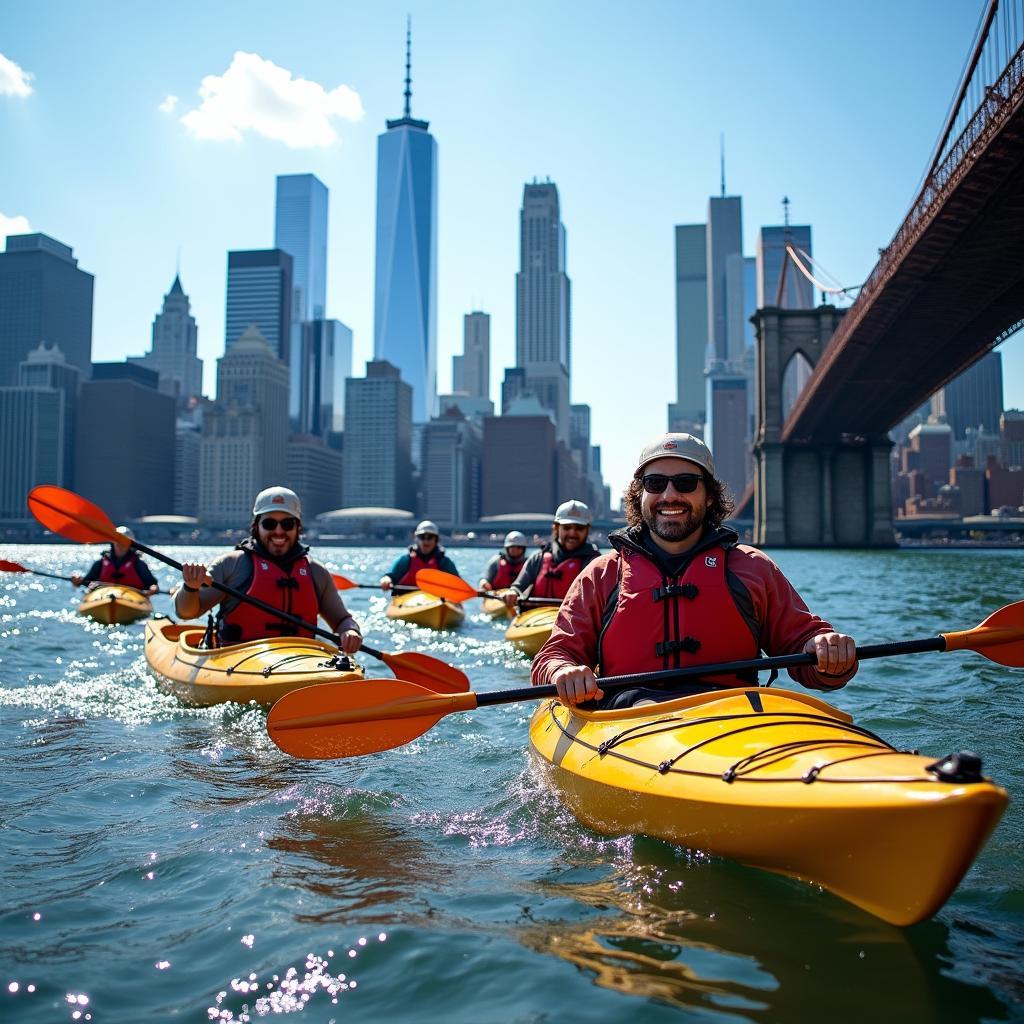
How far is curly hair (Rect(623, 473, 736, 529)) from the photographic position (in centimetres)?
396

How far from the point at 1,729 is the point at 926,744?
17.3 ft

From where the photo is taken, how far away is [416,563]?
1315 cm

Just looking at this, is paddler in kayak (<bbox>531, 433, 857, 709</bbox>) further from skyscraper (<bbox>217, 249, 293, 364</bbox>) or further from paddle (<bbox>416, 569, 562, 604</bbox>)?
skyscraper (<bbox>217, 249, 293, 364</bbox>)

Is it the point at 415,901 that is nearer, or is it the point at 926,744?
the point at 415,901

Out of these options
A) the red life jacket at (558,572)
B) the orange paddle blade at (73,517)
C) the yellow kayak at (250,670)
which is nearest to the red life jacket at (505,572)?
the red life jacket at (558,572)

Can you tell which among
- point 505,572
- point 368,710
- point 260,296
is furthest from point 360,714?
point 260,296

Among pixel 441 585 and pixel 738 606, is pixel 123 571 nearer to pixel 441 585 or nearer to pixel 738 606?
pixel 441 585

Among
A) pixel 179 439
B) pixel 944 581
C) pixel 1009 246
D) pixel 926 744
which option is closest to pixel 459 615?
pixel 926 744

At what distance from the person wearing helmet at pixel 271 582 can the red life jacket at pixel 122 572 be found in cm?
702

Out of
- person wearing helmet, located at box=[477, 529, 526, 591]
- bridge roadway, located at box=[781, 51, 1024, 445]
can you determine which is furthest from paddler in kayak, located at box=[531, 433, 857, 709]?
bridge roadway, located at box=[781, 51, 1024, 445]

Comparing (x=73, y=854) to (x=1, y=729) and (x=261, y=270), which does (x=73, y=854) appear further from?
(x=261, y=270)

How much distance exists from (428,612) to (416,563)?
141cm

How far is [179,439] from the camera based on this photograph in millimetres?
138125

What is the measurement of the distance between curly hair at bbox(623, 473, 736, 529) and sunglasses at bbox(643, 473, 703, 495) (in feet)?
0.38
